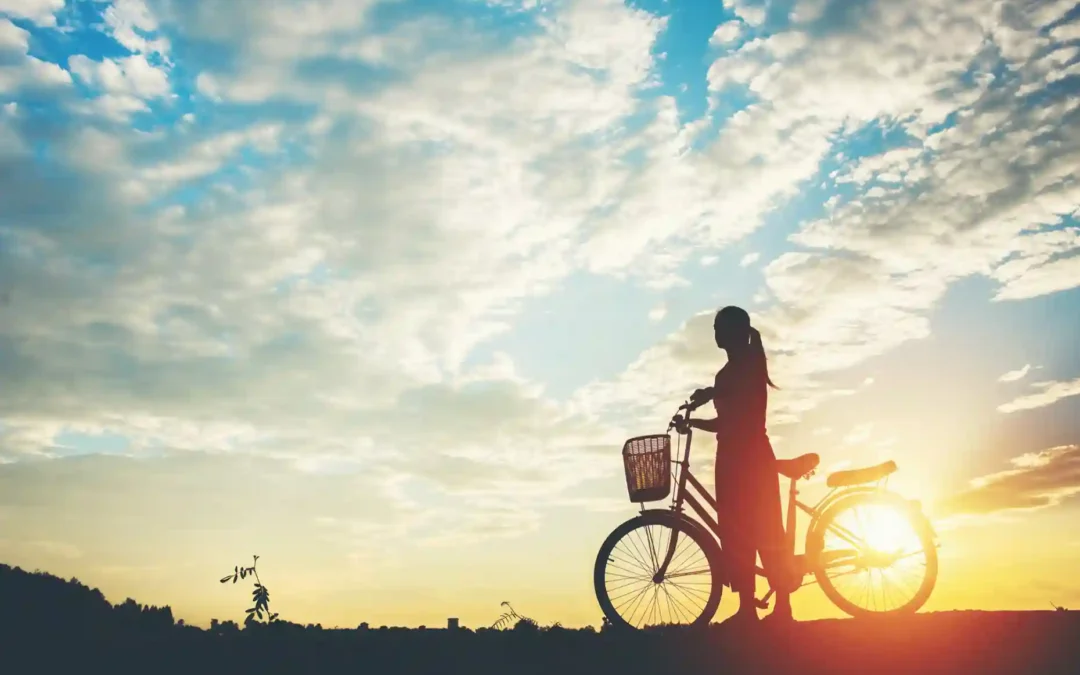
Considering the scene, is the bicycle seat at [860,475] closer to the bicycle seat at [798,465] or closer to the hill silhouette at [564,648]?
the bicycle seat at [798,465]

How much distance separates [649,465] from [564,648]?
2122mm

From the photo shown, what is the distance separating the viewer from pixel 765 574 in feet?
29.0

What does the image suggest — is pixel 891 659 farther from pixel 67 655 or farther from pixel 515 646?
pixel 67 655

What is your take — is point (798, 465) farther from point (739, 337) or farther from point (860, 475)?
point (739, 337)

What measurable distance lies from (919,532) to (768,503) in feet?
5.49

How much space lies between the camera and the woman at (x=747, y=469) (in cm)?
884

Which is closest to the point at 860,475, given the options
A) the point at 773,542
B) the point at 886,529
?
the point at 886,529

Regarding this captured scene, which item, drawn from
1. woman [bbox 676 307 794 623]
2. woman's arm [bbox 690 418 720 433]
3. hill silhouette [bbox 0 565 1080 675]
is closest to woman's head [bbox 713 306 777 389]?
woman [bbox 676 307 794 623]

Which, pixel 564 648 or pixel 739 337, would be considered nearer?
pixel 564 648

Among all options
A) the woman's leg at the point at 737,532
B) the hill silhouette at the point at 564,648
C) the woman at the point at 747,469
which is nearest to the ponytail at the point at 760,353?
the woman at the point at 747,469

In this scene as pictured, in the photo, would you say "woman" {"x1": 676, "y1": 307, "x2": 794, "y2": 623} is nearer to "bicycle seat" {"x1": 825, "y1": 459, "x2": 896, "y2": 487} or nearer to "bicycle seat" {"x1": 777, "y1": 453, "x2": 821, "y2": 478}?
"bicycle seat" {"x1": 777, "y1": 453, "x2": 821, "y2": 478}

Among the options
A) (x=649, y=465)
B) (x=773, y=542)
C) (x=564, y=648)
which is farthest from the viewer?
(x=649, y=465)

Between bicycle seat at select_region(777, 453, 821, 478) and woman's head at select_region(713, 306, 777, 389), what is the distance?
787mm

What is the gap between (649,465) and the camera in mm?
9117
